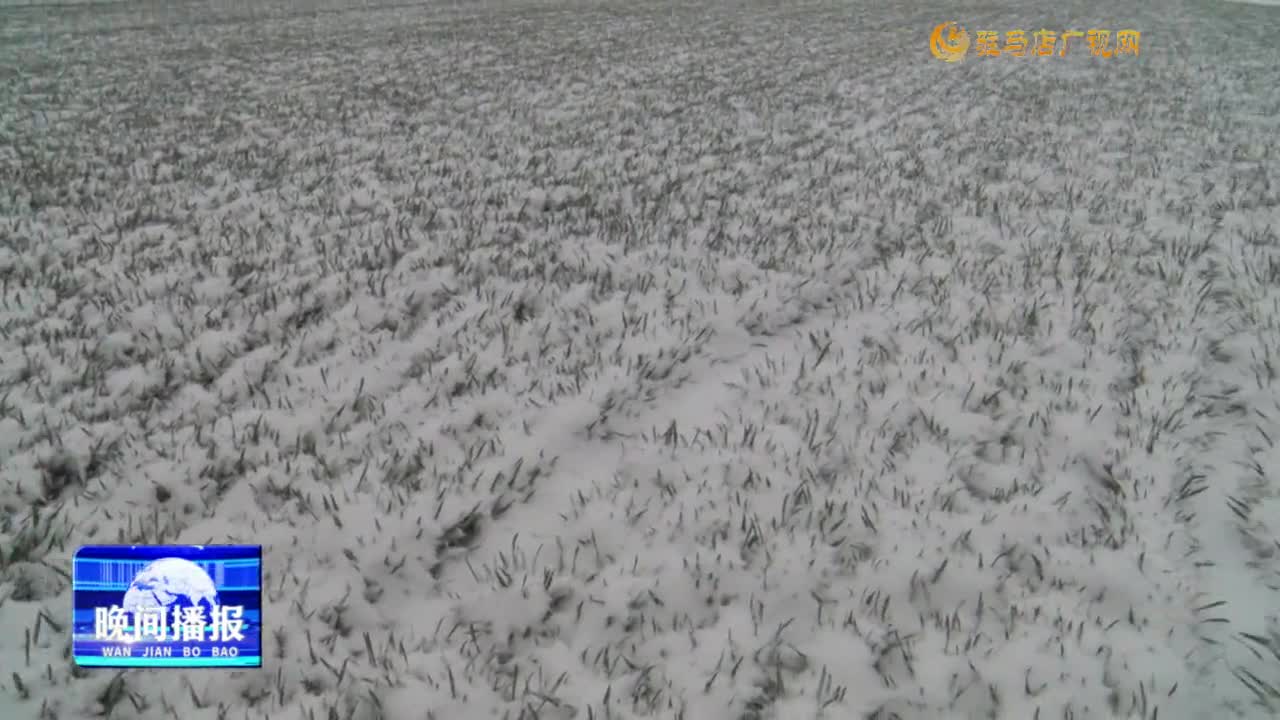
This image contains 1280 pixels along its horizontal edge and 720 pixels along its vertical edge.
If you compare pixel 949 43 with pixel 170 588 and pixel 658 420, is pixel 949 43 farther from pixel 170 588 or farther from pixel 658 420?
pixel 170 588

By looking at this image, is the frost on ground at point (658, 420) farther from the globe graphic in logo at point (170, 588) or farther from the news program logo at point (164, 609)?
the globe graphic in logo at point (170, 588)

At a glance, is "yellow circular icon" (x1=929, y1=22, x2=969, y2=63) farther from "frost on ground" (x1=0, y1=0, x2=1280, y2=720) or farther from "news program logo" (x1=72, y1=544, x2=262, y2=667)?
"news program logo" (x1=72, y1=544, x2=262, y2=667)

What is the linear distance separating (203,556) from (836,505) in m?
2.52

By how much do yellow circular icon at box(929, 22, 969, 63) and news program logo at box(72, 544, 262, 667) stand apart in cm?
1720

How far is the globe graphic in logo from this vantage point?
2410mm

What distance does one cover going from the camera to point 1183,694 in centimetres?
235

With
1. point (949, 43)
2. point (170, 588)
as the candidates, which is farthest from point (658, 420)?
point (949, 43)

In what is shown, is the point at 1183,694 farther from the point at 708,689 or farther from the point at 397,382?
the point at 397,382

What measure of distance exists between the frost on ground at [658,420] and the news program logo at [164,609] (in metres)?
0.07

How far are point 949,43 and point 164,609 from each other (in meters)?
20.9

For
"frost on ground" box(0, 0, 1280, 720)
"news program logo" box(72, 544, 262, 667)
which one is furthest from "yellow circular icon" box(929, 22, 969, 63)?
"news program logo" box(72, 544, 262, 667)

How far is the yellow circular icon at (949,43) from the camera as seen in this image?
16.5 m

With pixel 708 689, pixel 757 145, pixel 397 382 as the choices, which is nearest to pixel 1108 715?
pixel 708 689

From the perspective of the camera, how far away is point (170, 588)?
241 centimetres
